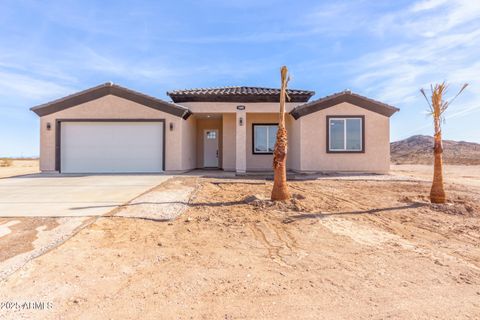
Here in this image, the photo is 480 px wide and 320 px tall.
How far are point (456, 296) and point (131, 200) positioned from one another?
6.27 meters

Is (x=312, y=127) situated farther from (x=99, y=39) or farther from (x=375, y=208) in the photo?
(x=99, y=39)

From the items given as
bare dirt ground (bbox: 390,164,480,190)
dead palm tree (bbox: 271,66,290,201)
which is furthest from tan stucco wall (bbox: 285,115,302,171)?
dead palm tree (bbox: 271,66,290,201)

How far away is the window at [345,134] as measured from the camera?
13.6 meters

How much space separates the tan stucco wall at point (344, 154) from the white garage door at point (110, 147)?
7.17 metres

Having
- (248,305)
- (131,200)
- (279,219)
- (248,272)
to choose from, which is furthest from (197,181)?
(248,305)

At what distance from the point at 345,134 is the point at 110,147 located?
→ 11.6m

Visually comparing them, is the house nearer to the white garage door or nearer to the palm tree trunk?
the white garage door

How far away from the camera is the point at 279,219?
5777mm

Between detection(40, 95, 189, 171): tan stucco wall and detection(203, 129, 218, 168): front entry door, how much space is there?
4747mm

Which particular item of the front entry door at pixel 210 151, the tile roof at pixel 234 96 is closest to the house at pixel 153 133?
the tile roof at pixel 234 96

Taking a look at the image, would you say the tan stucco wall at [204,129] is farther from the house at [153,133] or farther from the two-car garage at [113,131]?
the two-car garage at [113,131]

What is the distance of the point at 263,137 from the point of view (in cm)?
1570

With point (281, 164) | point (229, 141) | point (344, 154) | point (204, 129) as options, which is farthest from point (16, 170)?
point (344, 154)

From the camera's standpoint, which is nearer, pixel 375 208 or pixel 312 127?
pixel 375 208
